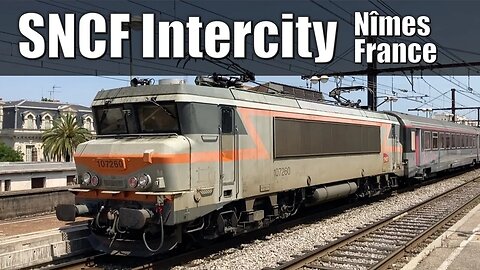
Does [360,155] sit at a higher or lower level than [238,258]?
higher

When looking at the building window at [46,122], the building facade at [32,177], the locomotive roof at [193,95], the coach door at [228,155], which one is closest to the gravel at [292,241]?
the coach door at [228,155]

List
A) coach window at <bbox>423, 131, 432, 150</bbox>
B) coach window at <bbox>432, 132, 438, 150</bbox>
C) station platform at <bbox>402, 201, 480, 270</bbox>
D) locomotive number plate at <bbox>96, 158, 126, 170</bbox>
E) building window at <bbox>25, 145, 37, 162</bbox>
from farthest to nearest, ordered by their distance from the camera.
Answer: building window at <bbox>25, 145, 37, 162</bbox> → coach window at <bbox>432, 132, 438, 150</bbox> → coach window at <bbox>423, 131, 432, 150</bbox> → station platform at <bbox>402, 201, 480, 270</bbox> → locomotive number plate at <bbox>96, 158, 126, 170</bbox>

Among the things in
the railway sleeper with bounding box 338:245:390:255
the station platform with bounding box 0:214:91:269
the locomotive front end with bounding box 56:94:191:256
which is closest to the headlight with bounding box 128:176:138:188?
the locomotive front end with bounding box 56:94:191:256

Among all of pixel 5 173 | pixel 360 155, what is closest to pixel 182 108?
pixel 360 155

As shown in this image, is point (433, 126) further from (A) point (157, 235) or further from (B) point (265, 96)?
(A) point (157, 235)

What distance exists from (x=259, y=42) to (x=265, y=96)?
16.2ft

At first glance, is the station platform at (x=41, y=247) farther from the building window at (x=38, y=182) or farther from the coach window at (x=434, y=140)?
the coach window at (x=434, y=140)

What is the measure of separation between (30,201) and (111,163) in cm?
797

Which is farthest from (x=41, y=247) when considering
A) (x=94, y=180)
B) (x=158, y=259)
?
(x=158, y=259)

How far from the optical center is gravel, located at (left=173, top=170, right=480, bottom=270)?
9.60 m

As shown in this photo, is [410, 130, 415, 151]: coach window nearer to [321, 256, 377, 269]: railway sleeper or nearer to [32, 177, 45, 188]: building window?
[321, 256, 377, 269]: railway sleeper

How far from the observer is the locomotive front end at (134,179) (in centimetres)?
865

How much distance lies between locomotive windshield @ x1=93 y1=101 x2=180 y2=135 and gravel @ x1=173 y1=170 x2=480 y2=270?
8.89 feet

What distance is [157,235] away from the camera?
9.32 meters
